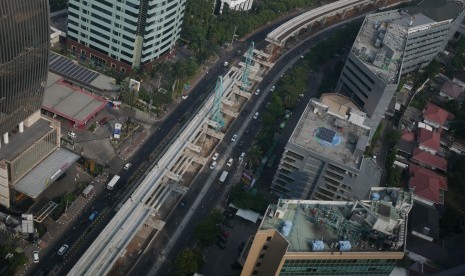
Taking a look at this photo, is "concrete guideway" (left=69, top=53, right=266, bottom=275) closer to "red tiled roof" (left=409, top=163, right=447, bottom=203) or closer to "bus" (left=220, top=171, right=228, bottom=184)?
"bus" (left=220, top=171, right=228, bottom=184)

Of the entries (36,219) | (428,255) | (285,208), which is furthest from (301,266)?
(36,219)

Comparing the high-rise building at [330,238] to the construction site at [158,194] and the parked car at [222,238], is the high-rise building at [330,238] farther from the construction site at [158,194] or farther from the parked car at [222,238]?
the construction site at [158,194]

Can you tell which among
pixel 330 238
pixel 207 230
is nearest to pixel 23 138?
pixel 207 230

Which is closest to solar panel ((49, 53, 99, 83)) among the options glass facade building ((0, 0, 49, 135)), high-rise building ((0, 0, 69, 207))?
high-rise building ((0, 0, 69, 207))

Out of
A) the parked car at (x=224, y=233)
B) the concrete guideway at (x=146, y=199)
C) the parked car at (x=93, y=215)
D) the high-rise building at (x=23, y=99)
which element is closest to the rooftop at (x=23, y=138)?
the high-rise building at (x=23, y=99)

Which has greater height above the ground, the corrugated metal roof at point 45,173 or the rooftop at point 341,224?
the rooftop at point 341,224

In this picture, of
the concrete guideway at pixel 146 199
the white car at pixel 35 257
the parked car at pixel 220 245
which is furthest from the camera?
the parked car at pixel 220 245
